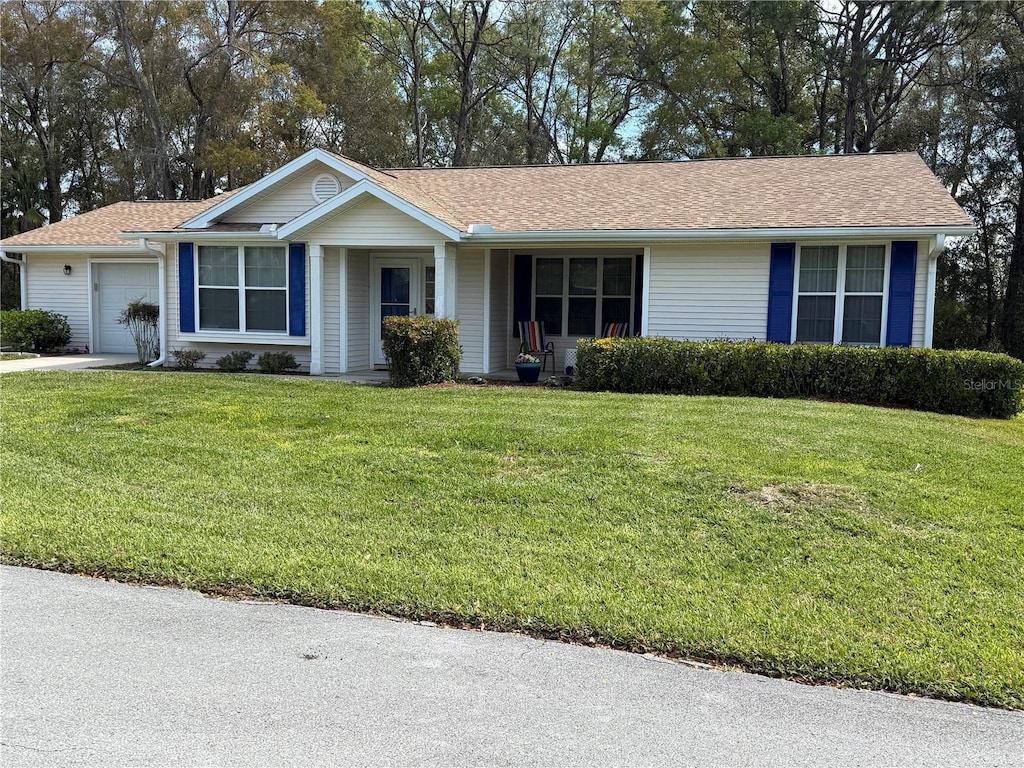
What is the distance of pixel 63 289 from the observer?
18500 millimetres

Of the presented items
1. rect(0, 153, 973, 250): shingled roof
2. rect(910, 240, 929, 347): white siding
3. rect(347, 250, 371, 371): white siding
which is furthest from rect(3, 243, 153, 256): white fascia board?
rect(910, 240, 929, 347): white siding

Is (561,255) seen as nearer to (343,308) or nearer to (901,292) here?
(343,308)

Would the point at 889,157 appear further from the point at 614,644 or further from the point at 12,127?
the point at 12,127

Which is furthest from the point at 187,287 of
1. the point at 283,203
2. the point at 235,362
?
the point at 283,203

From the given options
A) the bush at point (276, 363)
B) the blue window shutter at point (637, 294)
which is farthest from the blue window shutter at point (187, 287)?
the blue window shutter at point (637, 294)

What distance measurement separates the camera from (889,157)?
1554cm

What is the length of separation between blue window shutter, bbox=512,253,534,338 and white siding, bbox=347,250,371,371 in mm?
2707

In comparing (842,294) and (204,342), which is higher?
(842,294)

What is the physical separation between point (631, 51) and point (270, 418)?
86.1 ft

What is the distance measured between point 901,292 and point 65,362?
48.0 feet

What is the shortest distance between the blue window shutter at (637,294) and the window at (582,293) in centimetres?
8

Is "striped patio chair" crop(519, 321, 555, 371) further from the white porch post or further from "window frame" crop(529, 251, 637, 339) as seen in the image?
the white porch post

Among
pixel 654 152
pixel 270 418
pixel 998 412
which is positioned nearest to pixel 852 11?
pixel 654 152

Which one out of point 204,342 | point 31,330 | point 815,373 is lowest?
point 815,373
